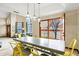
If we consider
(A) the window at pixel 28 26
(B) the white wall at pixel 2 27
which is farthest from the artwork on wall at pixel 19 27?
(B) the white wall at pixel 2 27

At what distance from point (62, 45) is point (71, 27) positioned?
42 centimetres

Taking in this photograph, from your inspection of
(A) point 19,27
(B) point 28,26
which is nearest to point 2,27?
(A) point 19,27

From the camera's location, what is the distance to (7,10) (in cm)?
222

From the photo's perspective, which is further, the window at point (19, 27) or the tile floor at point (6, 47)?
the window at point (19, 27)

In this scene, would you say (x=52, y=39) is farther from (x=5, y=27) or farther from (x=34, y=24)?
(x=5, y=27)

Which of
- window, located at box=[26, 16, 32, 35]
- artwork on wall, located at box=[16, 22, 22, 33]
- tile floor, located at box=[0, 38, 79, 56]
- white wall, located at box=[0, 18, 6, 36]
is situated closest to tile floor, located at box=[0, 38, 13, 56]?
tile floor, located at box=[0, 38, 79, 56]

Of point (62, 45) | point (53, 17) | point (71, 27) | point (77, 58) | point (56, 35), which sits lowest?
point (77, 58)

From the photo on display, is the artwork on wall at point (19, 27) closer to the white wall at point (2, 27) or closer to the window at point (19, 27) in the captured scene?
the window at point (19, 27)

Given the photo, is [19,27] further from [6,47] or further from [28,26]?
[6,47]

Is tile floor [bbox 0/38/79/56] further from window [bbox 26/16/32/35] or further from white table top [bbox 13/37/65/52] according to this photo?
window [bbox 26/16/32/35]

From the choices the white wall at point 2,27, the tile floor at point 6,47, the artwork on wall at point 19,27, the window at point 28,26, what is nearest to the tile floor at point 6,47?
the tile floor at point 6,47

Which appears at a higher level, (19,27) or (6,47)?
(19,27)

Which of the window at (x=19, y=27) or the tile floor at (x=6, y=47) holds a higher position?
the window at (x=19, y=27)

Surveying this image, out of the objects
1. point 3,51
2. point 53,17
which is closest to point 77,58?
point 53,17
